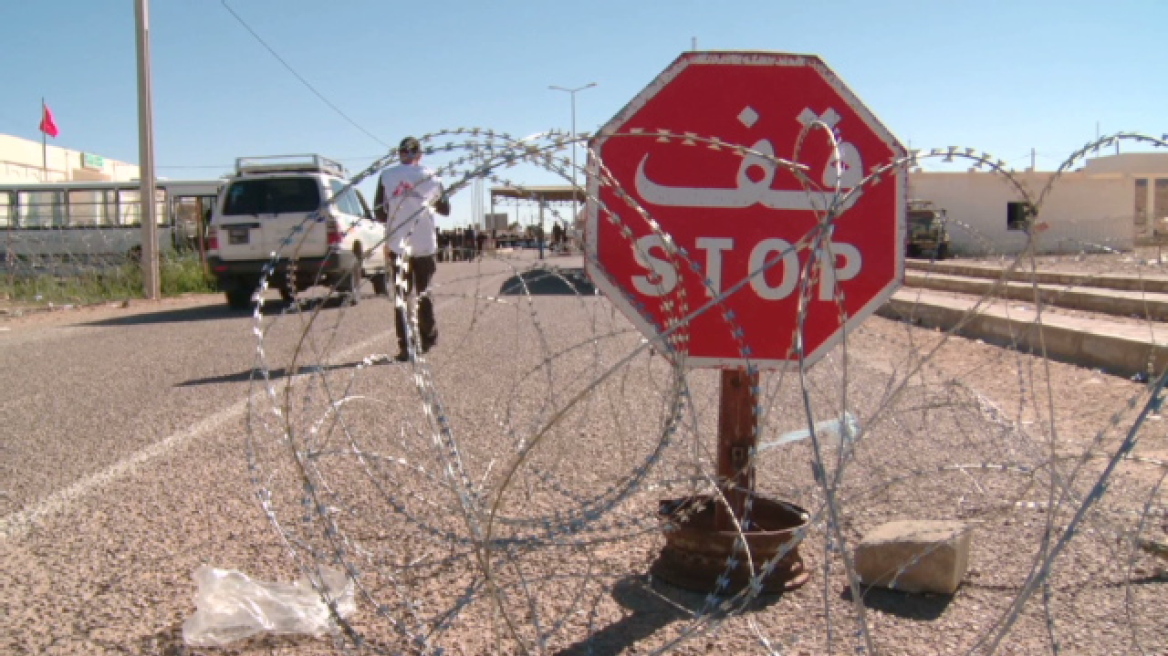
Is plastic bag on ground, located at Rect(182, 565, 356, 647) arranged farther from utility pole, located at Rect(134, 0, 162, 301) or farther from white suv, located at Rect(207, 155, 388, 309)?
utility pole, located at Rect(134, 0, 162, 301)

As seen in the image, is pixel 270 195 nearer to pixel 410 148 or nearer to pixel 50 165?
pixel 410 148

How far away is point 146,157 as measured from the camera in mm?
16016

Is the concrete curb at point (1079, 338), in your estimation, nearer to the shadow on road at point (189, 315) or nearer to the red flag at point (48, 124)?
the shadow on road at point (189, 315)

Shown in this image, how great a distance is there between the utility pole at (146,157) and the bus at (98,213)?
482 cm

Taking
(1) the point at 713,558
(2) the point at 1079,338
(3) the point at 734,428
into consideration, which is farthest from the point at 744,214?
(2) the point at 1079,338

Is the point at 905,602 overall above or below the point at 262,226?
below

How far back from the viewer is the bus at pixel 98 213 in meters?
21.2

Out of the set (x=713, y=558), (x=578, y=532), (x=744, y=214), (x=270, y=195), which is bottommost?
(x=713, y=558)

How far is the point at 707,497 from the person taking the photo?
3121 mm

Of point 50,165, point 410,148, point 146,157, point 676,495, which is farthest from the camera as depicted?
point 50,165

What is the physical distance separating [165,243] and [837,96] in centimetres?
2128

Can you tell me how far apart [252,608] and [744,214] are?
177 centimetres

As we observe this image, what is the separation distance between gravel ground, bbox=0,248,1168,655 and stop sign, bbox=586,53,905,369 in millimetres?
258

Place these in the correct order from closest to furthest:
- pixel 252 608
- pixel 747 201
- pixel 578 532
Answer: pixel 252 608 → pixel 578 532 → pixel 747 201
